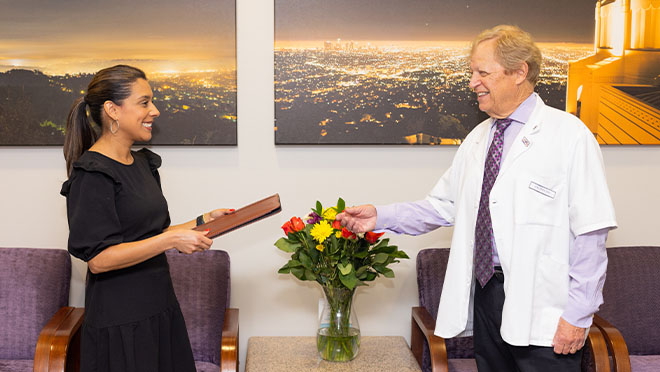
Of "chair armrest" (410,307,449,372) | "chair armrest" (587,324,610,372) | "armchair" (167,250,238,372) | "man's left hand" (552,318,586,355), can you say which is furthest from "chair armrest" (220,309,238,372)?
"chair armrest" (587,324,610,372)

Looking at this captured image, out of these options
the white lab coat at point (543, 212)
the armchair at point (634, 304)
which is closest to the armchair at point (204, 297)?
the white lab coat at point (543, 212)

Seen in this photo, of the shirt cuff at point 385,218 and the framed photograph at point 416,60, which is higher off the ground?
the framed photograph at point 416,60

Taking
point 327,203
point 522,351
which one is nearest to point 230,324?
point 327,203

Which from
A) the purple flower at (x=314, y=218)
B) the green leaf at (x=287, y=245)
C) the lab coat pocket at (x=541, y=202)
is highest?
the lab coat pocket at (x=541, y=202)

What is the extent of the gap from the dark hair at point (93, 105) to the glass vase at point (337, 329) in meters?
1.28

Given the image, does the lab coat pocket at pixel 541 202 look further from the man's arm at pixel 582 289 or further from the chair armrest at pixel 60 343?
the chair armrest at pixel 60 343

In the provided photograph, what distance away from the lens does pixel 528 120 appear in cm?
217

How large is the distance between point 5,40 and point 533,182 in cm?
272

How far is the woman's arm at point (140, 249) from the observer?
200cm

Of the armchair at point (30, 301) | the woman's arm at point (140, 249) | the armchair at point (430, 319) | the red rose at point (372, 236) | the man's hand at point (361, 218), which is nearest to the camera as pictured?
the woman's arm at point (140, 249)

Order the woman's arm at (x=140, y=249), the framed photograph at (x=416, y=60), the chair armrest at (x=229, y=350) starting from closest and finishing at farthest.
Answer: the woman's arm at (x=140, y=249)
the chair armrest at (x=229, y=350)
the framed photograph at (x=416, y=60)

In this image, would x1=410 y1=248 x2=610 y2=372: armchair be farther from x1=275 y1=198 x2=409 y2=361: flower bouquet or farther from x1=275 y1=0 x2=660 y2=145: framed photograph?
x1=275 y1=0 x2=660 y2=145: framed photograph

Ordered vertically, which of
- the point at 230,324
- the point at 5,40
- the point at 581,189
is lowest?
the point at 230,324

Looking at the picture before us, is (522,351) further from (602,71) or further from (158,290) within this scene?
(602,71)
